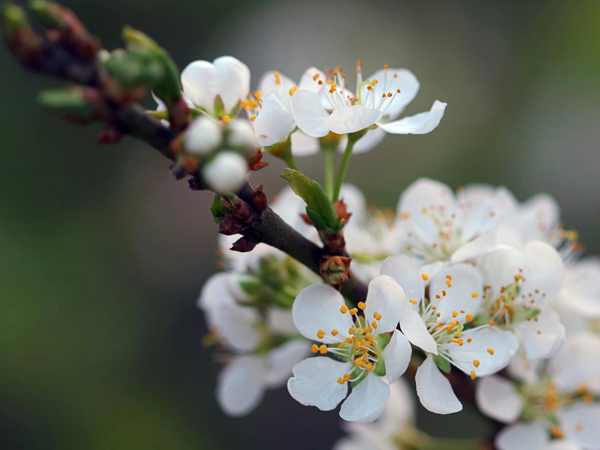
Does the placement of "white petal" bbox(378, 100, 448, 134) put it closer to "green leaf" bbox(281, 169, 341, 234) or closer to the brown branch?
"green leaf" bbox(281, 169, 341, 234)

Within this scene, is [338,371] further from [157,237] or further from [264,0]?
[264,0]

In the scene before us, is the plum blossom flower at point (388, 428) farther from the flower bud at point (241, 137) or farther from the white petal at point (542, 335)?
the flower bud at point (241, 137)

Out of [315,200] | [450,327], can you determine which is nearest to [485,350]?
[450,327]

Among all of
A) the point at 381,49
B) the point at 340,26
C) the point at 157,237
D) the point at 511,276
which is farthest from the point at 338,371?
the point at 340,26

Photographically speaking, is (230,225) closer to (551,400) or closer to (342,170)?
(342,170)

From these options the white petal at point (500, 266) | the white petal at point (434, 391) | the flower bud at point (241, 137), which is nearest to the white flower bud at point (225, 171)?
the flower bud at point (241, 137)

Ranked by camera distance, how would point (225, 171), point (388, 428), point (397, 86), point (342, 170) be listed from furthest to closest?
point (388, 428) → point (397, 86) → point (342, 170) → point (225, 171)
